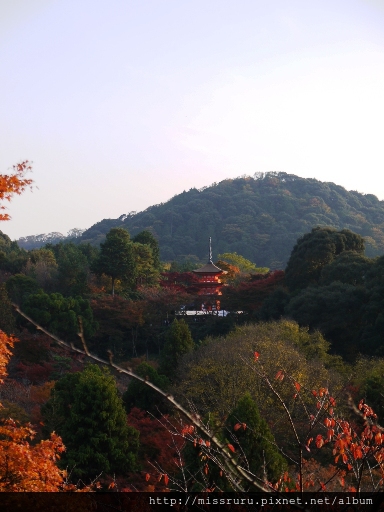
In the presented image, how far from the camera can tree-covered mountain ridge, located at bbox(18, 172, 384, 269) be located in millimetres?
63844

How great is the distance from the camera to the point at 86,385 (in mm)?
14141

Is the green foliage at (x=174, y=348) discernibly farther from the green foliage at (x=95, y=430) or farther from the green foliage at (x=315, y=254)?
the green foliage at (x=315, y=254)

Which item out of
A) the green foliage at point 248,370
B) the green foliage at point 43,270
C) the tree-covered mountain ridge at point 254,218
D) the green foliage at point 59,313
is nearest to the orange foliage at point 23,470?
the green foliage at point 248,370

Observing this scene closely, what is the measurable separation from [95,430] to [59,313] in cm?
1094

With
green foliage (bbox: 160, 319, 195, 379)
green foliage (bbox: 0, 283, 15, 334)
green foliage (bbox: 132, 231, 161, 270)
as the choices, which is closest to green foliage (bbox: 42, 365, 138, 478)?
green foliage (bbox: 160, 319, 195, 379)

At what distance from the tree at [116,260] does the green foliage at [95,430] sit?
640 inches

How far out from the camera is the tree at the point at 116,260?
101 feet

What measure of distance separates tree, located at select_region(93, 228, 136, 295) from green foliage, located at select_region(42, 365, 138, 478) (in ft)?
53.4

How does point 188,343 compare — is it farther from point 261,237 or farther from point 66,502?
point 261,237

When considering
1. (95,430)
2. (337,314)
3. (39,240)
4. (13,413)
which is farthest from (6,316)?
(39,240)

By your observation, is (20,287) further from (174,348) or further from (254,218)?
(254,218)

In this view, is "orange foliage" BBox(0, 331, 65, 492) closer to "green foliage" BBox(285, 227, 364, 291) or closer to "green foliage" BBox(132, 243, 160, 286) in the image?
"green foliage" BBox(285, 227, 364, 291)

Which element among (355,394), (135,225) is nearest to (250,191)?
(135,225)

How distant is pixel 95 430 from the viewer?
544 inches
